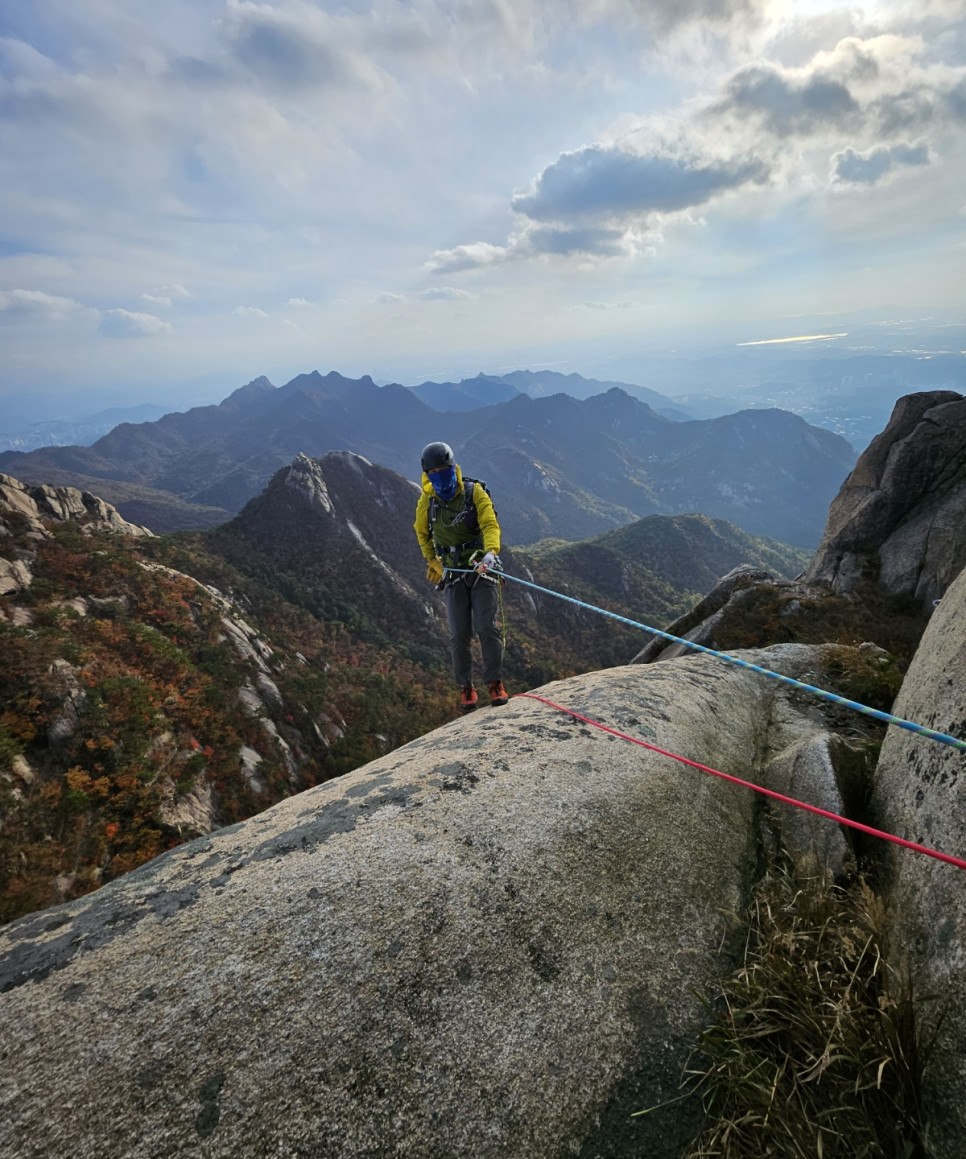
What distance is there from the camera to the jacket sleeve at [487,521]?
11.0 metres

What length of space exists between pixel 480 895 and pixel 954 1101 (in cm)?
343

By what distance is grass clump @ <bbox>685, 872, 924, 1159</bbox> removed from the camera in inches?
129

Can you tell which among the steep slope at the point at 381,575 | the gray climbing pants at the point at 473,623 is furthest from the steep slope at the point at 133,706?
the steep slope at the point at 381,575

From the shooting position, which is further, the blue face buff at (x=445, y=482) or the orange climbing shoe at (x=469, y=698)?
the orange climbing shoe at (x=469, y=698)

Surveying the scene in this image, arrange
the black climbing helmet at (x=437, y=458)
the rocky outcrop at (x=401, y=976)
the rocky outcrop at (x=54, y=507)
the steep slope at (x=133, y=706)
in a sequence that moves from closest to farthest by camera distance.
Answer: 1. the rocky outcrop at (x=401, y=976)
2. the black climbing helmet at (x=437, y=458)
3. the steep slope at (x=133, y=706)
4. the rocky outcrop at (x=54, y=507)

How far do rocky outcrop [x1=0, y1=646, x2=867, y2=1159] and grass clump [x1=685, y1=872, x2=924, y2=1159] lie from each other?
35 cm

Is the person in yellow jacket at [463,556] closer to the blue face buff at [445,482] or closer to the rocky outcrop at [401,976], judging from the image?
the blue face buff at [445,482]

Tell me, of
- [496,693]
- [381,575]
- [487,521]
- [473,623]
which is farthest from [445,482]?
[381,575]

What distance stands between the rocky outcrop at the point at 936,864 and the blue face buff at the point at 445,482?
8359 mm

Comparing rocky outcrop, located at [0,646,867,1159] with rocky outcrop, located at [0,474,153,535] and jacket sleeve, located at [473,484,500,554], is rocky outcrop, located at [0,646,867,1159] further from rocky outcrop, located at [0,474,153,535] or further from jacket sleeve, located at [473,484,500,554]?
rocky outcrop, located at [0,474,153,535]

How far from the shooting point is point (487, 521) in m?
11.1

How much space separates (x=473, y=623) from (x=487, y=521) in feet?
7.23

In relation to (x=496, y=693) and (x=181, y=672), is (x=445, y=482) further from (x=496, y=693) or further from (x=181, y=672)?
(x=181, y=672)

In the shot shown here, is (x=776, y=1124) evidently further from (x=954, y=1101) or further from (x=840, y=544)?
(x=840, y=544)
